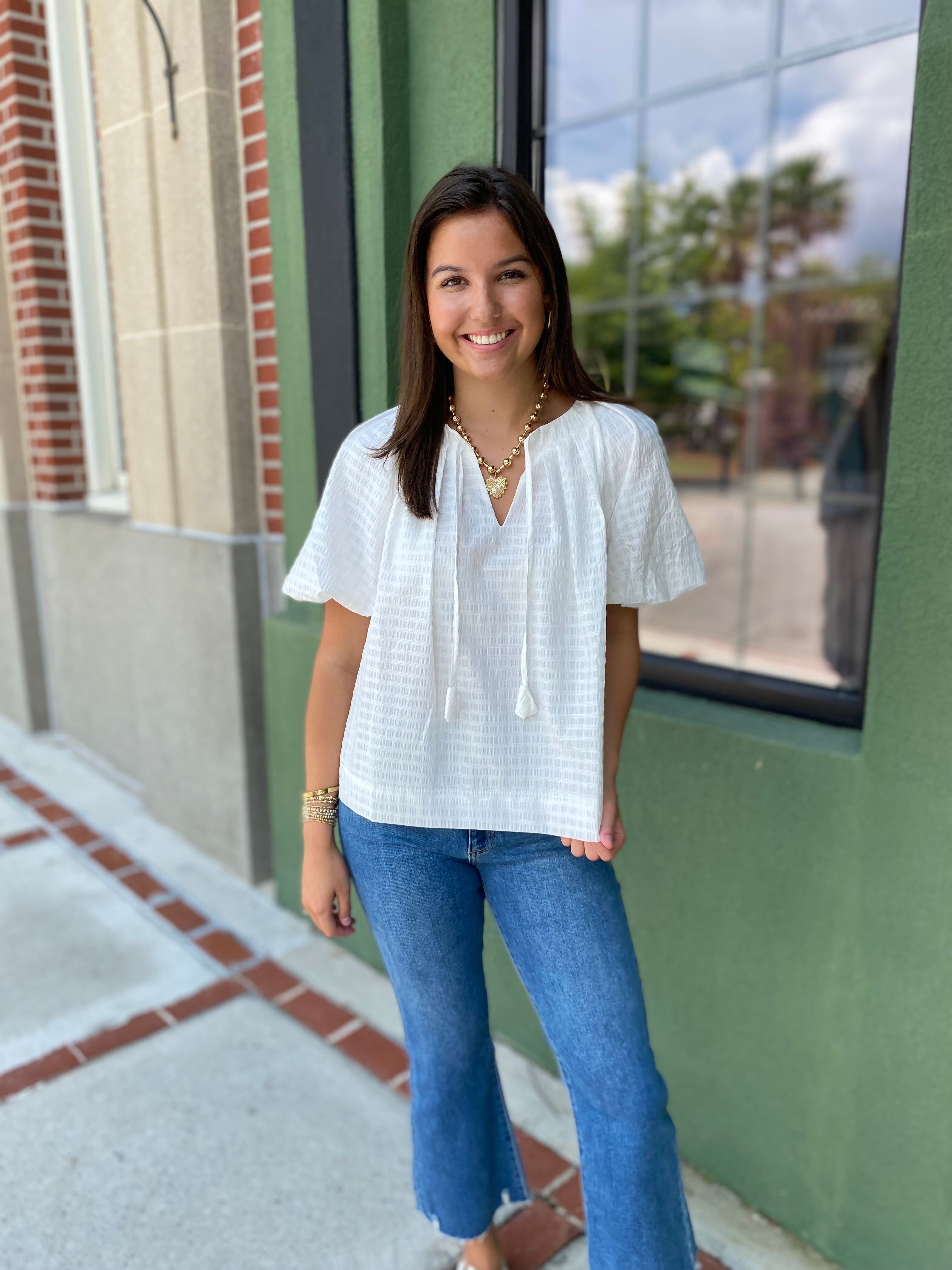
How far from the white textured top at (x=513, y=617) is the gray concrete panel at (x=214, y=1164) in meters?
1.16

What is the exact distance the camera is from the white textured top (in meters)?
1.37

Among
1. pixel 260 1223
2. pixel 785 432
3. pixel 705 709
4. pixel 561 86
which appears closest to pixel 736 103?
pixel 561 86

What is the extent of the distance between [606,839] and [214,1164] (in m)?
1.44

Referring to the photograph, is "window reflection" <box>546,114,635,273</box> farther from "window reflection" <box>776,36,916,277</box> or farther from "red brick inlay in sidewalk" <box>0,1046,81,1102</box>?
"red brick inlay in sidewalk" <box>0,1046,81,1102</box>

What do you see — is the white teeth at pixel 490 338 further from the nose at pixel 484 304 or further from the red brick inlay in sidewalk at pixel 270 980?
the red brick inlay in sidewalk at pixel 270 980

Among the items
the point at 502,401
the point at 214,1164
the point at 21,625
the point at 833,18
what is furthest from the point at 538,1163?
the point at 833,18

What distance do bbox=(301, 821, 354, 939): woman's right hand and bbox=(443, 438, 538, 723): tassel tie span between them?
36 centimetres

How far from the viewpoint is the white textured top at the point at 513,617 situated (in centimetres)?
137

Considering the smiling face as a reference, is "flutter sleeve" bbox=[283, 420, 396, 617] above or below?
below

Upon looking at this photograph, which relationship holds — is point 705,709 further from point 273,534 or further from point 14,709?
point 14,709

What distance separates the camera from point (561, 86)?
6.14 meters

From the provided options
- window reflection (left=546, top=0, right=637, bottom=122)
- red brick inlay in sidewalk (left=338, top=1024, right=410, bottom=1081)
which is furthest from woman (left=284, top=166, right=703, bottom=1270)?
window reflection (left=546, top=0, right=637, bottom=122)

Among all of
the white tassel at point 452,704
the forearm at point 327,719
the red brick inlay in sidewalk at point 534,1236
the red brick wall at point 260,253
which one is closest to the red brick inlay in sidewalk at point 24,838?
the red brick wall at point 260,253

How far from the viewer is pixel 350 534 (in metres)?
1.47
